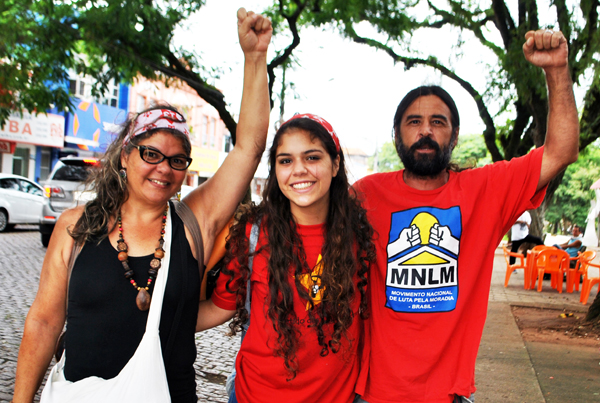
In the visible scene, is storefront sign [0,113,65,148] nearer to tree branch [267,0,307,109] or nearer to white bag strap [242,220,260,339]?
tree branch [267,0,307,109]

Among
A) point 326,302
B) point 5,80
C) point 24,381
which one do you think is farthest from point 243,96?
point 5,80

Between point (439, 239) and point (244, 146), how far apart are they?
919 mm

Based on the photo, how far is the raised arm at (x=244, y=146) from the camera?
220cm

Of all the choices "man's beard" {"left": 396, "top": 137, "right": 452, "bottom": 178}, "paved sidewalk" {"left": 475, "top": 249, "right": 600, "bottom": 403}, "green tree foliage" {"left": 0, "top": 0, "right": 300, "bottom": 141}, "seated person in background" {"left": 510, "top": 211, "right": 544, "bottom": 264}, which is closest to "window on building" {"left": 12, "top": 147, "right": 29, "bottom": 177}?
"green tree foliage" {"left": 0, "top": 0, "right": 300, "bottom": 141}

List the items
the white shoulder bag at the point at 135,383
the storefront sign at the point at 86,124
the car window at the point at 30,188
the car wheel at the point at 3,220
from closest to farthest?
the white shoulder bag at the point at 135,383, the car wheel at the point at 3,220, the car window at the point at 30,188, the storefront sign at the point at 86,124

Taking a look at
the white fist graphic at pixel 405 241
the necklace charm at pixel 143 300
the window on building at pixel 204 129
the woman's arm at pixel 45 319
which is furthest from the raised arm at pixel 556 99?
the window on building at pixel 204 129

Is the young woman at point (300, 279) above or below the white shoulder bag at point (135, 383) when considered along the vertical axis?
above

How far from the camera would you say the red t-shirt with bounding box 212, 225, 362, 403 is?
2.05 meters

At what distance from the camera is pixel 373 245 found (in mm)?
2273

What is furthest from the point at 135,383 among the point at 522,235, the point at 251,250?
the point at 522,235

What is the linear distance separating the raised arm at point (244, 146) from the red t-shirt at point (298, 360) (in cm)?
15

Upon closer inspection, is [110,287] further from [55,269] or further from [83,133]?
[83,133]

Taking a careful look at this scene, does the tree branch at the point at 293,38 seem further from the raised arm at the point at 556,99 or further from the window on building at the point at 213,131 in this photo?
the window on building at the point at 213,131

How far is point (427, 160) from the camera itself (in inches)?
94.2
